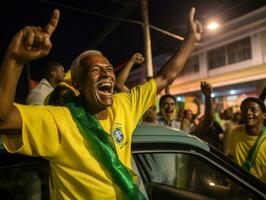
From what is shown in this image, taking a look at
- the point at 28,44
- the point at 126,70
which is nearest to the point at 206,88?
the point at 126,70

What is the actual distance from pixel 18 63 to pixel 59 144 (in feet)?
1.53

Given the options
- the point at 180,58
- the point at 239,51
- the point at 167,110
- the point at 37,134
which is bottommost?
the point at 37,134

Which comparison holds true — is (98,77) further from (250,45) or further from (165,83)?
(250,45)

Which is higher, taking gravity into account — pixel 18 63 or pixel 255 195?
pixel 18 63

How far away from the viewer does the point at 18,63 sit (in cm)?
158

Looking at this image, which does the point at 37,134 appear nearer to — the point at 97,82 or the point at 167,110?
the point at 97,82

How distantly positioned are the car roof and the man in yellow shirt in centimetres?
10

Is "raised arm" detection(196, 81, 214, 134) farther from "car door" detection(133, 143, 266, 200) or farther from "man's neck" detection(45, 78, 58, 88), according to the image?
"man's neck" detection(45, 78, 58, 88)

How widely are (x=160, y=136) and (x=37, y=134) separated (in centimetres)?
85

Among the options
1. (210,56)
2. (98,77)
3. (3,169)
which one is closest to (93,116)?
(98,77)

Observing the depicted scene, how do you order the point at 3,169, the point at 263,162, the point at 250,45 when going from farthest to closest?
the point at 250,45
the point at 263,162
the point at 3,169

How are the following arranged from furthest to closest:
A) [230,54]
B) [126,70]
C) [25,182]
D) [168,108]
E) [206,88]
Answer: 1. [230,54]
2. [168,108]
3. [126,70]
4. [206,88]
5. [25,182]

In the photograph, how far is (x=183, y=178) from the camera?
125 inches

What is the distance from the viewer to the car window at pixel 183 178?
2.49 m
